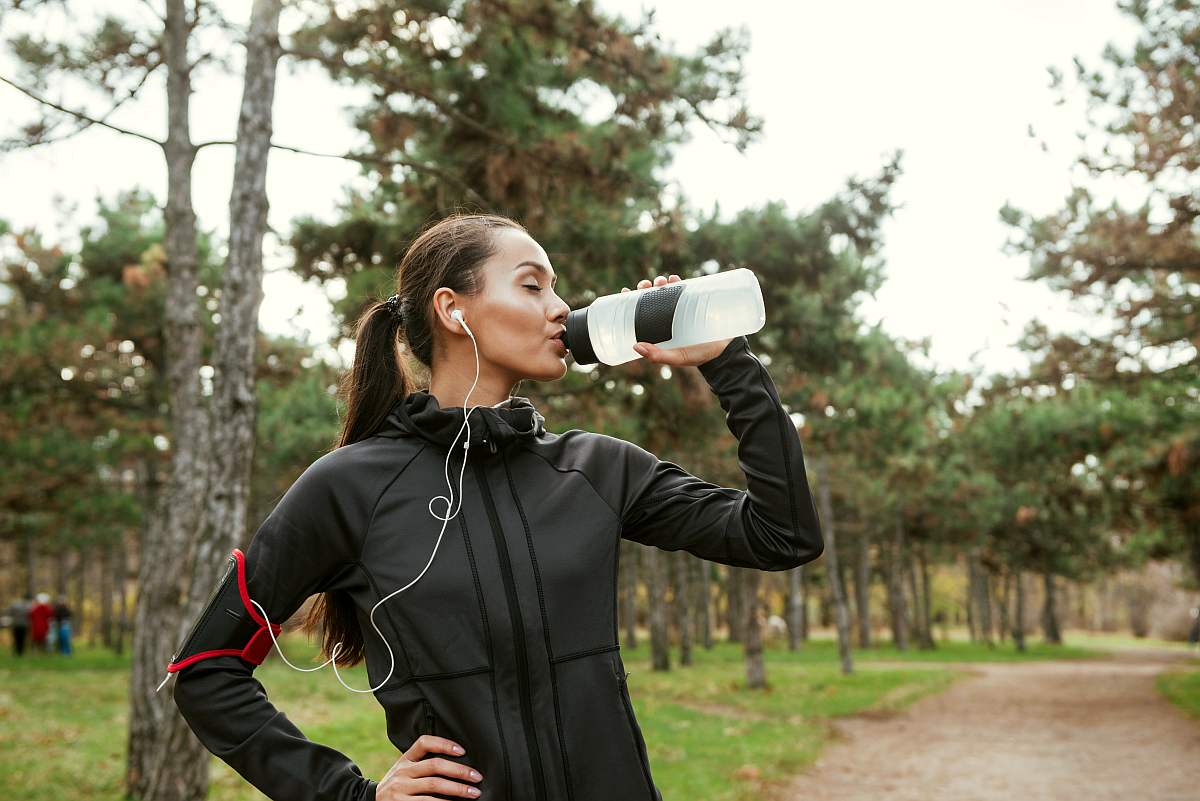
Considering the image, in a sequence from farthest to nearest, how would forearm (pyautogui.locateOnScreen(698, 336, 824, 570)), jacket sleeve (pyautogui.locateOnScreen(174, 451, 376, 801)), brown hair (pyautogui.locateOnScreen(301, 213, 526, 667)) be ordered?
brown hair (pyautogui.locateOnScreen(301, 213, 526, 667)), forearm (pyautogui.locateOnScreen(698, 336, 824, 570)), jacket sleeve (pyautogui.locateOnScreen(174, 451, 376, 801))

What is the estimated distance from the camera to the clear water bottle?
2129mm

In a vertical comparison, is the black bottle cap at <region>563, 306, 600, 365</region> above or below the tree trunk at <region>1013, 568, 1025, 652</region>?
above

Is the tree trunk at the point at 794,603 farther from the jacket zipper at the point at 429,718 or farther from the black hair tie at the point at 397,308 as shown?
the jacket zipper at the point at 429,718

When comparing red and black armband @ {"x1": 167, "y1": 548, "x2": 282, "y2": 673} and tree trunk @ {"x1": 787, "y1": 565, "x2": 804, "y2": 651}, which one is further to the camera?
tree trunk @ {"x1": 787, "y1": 565, "x2": 804, "y2": 651}

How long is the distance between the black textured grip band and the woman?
0.04m

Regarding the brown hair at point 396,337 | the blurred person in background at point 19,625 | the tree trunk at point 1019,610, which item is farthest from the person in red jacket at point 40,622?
the tree trunk at point 1019,610

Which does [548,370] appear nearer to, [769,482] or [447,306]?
[447,306]

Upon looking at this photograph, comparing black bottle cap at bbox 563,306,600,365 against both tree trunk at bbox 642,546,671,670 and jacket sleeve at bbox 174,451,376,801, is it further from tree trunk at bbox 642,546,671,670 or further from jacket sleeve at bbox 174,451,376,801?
tree trunk at bbox 642,546,671,670

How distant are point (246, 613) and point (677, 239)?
8.44 m

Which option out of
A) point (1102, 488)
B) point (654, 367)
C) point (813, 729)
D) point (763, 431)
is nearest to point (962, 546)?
point (1102, 488)

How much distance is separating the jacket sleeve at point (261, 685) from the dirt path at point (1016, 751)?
760 centimetres

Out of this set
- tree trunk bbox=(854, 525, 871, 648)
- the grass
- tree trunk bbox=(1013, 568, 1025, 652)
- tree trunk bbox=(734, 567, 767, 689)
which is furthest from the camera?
tree trunk bbox=(1013, 568, 1025, 652)

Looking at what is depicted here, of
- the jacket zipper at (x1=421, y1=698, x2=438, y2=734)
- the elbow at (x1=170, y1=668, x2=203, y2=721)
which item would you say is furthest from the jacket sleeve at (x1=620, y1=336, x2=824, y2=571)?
the elbow at (x1=170, y1=668, x2=203, y2=721)

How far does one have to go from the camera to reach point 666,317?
6.93ft
